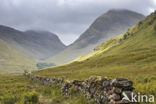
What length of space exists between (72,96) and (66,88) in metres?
3.19

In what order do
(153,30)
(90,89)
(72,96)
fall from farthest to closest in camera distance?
(153,30), (72,96), (90,89)

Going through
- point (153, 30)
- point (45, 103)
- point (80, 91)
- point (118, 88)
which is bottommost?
point (45, 103)

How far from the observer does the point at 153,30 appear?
187625mm

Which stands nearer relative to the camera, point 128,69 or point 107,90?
point 107,90

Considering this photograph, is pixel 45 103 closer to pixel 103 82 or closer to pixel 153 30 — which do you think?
pixel 103 82

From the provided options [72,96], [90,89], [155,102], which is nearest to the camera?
[155,102]

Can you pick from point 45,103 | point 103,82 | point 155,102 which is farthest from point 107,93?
point 45,103

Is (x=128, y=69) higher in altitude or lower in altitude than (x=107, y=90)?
higher

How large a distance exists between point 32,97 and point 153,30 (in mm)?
193771

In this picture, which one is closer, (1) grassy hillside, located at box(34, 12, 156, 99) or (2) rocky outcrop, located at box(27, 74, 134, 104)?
(2) rocky outcrop, located at box(27, 74, 134, 104)

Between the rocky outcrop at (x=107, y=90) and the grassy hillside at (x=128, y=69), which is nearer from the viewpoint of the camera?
the rocky outcrop at (x=107, y=90)

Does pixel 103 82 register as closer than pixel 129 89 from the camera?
No

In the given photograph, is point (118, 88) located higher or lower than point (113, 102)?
higher

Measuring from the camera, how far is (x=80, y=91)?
19656 millimetres
